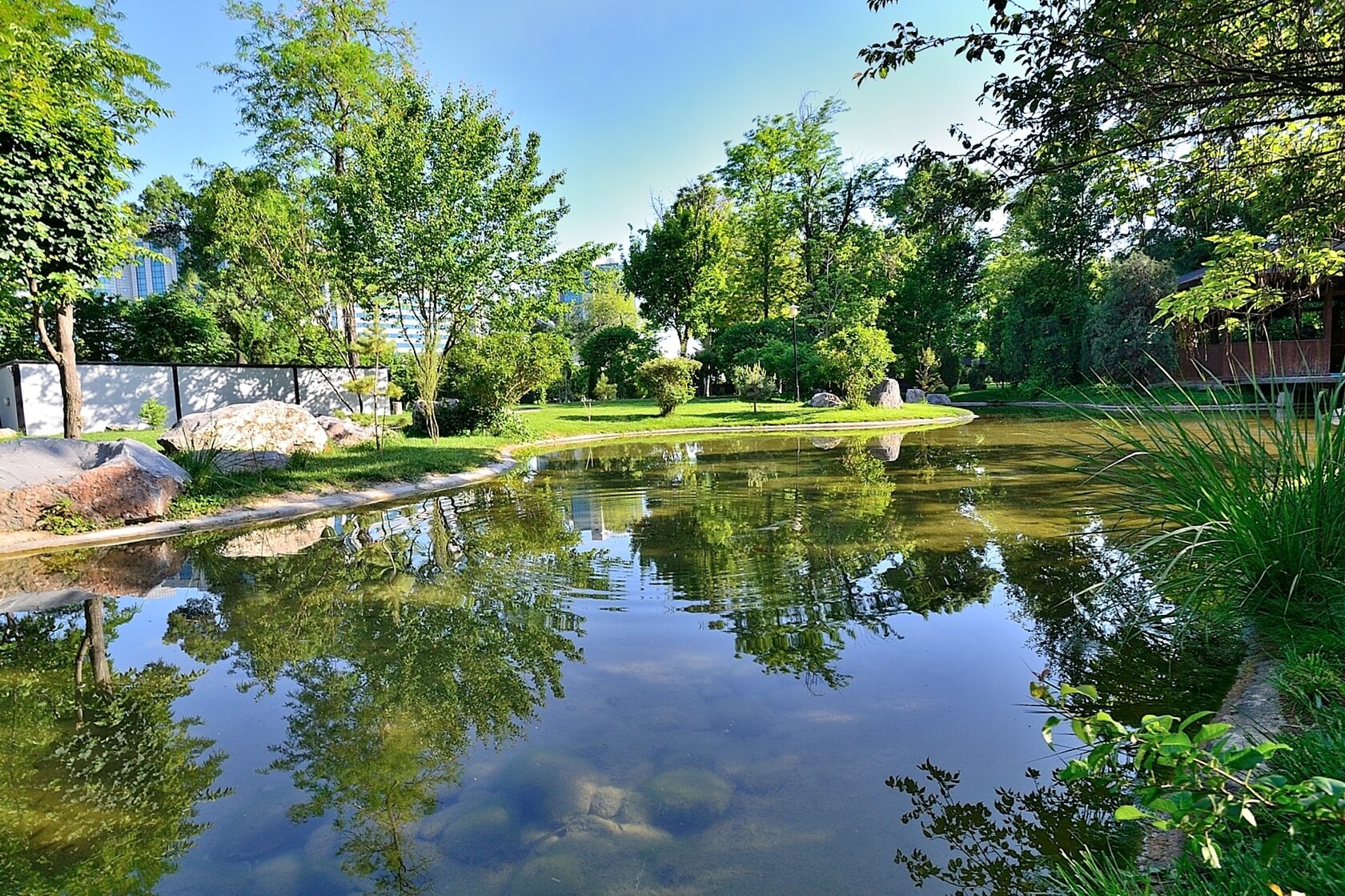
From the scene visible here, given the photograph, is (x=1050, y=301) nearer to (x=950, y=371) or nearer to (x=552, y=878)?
(x=950, y=371)

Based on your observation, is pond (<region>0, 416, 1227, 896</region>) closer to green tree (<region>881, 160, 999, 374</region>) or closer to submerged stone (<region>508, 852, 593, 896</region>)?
submerged stone (<region>508, 852, 593, 896</region>)

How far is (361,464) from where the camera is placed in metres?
10.1

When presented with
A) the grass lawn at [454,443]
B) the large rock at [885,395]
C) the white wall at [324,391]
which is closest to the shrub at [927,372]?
the large rock at [885,395]

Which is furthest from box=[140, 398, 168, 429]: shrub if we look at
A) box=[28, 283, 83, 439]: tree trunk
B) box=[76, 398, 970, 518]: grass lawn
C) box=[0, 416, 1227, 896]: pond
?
Answer: box=[0, 416, 1227, 896]: pond

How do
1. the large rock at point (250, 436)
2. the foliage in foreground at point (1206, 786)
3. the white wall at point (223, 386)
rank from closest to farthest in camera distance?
the foliage in foreground at point (1206, 786), the large rock at point (250, 436), the white wall at point (223, 386)

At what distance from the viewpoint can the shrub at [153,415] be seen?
51.0 ft

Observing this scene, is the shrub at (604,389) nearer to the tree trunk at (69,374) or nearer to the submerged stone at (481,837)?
the tree trunk at (69,374)

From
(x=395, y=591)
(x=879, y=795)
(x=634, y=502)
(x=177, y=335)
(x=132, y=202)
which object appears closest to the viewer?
(x=879, y=795)

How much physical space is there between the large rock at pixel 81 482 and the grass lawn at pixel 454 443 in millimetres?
389

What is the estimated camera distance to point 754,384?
22.8 metres

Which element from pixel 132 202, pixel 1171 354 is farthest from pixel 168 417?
pixel 1171 354

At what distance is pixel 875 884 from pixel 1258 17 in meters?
4.15

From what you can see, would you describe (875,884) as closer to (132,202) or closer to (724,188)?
(132,202)

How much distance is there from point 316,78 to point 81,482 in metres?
15.3
